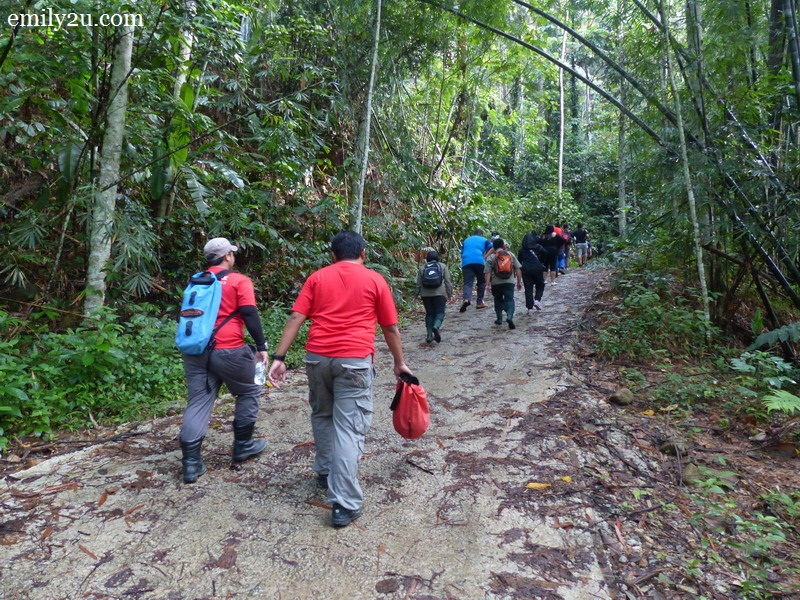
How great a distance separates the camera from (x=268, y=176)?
968 centimetres

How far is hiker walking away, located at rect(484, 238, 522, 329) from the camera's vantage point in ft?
26.3

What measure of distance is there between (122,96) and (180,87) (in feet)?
6.65

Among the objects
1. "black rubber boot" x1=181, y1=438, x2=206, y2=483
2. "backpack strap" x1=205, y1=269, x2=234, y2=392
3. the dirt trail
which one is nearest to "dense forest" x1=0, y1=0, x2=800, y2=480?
the dirt trail

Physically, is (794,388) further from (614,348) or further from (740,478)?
(740,478)

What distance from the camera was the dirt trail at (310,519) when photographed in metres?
2.49

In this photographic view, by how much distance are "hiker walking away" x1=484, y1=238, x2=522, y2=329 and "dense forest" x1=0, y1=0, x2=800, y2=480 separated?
161cm

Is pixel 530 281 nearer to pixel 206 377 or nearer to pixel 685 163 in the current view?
pixel 685 163

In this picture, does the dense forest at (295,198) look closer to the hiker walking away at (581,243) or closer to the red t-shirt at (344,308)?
the red t-shirt at (344,308)

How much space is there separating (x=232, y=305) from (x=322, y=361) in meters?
0.91

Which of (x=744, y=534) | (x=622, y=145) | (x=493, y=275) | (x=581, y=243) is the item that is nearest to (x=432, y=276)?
(x=493, y=275)

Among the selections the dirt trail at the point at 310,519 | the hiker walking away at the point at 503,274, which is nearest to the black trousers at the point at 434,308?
the hiker walking away at the point at 503,274

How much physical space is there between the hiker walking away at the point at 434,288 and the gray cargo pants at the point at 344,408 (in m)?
4.26

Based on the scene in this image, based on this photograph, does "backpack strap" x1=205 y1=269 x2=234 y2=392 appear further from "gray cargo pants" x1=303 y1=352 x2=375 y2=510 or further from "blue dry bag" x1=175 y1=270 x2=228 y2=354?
"gray cargo pants" x1=303 y1=352 x2=375 y2=510

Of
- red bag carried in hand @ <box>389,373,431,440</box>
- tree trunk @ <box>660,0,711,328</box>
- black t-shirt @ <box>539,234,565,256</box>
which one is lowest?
red bag carried in hand @ <box>389,373,431,440</box>
